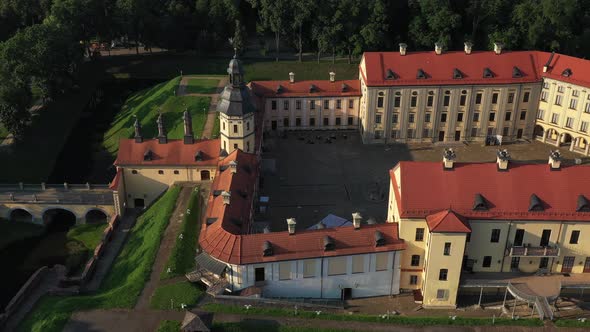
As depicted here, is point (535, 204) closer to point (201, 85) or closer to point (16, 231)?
point (16, 231)

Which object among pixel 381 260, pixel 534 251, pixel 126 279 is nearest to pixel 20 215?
pixel 126 279

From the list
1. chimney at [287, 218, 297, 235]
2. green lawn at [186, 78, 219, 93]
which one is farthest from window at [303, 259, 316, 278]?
green lawn at [186, 78, 219, 93]

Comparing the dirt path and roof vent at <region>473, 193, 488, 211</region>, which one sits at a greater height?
roof vent at <region>473, 193, 488, 211</region>

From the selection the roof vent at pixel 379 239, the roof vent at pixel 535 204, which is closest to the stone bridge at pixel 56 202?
the roof vent at pixel 379 239

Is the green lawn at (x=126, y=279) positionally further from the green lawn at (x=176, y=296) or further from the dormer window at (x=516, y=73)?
the dormer window at (x=516, y=73)

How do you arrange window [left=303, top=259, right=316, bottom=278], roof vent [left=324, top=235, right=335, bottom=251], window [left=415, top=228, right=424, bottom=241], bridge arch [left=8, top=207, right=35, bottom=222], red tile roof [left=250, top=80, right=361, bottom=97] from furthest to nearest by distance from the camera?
1. red tile roof [left=250, top=80, right=361, bottom=97]
2. bridge arch [left=8, top=207, right=35, bottom=222]
3. window [left=415, top=228, right=424, bottom=241]
4. window [left=303, top=259, right=316, bottom=278]
5. roof vent [left=324, top=235, right=335, bottom=251]

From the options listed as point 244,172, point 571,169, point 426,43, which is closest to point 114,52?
point 426,43

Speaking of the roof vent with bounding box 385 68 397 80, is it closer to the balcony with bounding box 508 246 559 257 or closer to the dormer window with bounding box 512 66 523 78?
the dormer window with bounding box 512 66 523 78

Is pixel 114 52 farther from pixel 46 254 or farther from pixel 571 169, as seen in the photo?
pixel 571 169
